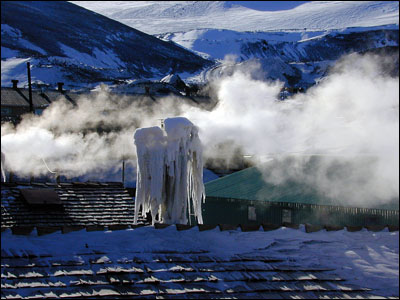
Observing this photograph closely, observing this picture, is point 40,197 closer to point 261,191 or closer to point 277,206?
point 277,206

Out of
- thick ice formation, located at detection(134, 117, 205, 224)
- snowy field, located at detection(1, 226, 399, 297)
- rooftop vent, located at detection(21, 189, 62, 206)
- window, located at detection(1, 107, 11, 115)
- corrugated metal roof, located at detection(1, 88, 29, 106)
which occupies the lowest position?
snowy field, located at detection(1, 226, 399, 297)

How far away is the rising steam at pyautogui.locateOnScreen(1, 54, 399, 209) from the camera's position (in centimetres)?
2427

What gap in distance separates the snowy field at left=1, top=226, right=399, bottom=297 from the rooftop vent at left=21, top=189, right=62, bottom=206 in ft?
38.5

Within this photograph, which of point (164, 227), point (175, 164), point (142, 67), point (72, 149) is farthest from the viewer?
point (142, 67)

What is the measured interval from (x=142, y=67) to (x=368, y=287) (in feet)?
487

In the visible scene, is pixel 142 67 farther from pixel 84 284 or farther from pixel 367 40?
pixel 84 284

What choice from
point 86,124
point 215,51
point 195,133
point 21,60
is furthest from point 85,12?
point 195,133

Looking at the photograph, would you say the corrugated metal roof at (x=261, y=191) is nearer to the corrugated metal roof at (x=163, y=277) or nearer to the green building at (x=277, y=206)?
the green building at (x=277, y=206)

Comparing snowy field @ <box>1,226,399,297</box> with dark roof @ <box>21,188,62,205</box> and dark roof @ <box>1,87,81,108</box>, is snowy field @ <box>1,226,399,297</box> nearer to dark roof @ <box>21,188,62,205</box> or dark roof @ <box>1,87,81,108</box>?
dark roof @ <box>21,188,62,205</box>

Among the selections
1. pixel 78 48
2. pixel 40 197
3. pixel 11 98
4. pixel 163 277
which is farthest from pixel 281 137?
pixel 78 48

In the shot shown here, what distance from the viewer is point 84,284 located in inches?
337

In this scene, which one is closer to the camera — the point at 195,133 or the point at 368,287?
the point at 368,287

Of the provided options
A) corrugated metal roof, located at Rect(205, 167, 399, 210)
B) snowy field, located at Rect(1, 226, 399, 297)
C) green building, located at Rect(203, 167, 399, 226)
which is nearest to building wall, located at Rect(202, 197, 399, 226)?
green building, located at Rect(203, 167, 399, 226)

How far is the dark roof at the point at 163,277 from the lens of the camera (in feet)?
27.8
